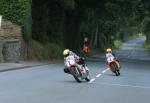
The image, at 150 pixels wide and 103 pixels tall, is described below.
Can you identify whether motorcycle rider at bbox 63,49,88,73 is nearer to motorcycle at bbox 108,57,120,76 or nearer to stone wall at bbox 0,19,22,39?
motorcycle at bbox 108,57,120,76

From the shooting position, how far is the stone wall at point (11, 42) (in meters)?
38.8

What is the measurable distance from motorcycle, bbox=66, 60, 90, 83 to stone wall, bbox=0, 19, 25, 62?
14.4 m

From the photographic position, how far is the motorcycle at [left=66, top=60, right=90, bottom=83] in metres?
23.6

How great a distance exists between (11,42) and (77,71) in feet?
56.2

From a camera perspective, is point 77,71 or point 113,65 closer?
point 77,71

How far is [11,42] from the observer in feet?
132

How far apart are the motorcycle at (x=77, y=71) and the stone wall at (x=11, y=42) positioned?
1439 centimetres

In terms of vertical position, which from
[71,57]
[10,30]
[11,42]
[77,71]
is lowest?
[11,42]

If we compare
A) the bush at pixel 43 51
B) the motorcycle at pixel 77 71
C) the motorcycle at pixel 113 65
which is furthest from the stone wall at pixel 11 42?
the motorcycle at pixel 77 71

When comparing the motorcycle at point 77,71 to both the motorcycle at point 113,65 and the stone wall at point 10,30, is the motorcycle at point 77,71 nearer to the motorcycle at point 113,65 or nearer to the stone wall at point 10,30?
the motorcycle at point 113,65

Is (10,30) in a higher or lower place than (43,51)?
higher

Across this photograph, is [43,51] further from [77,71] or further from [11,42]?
[77,71]

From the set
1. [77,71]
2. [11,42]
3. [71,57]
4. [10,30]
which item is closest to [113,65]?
[77,71]

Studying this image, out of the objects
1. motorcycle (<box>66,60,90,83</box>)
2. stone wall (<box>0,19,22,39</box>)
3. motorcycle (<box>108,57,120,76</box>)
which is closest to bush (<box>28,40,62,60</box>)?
stone wall (<box>0,19,22,39</box>)
